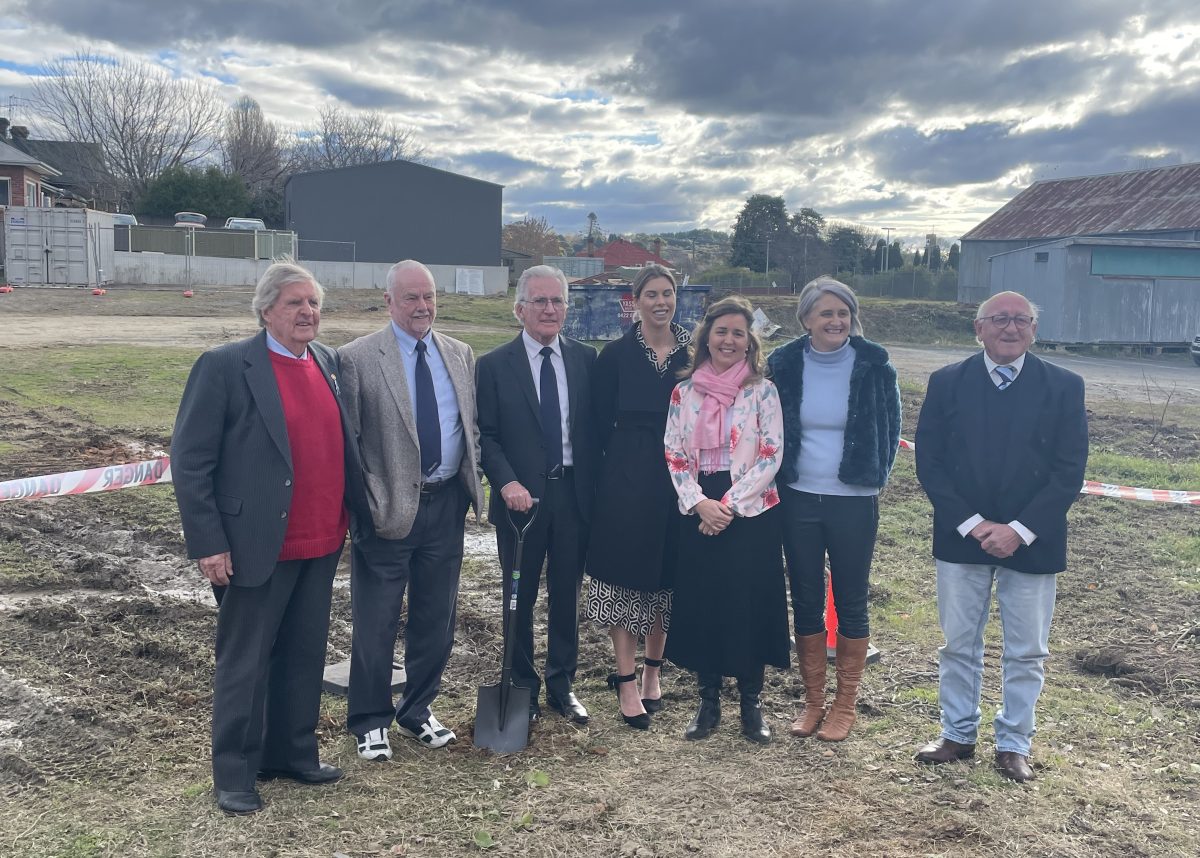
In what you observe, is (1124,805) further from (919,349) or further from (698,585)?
(919,349)

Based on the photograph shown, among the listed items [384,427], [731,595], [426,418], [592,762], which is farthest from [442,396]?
[592,762]

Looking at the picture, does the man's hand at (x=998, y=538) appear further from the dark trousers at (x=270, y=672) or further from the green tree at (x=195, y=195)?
the green tree at (x=195, y=195)

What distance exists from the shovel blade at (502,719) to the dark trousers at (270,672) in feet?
2.49

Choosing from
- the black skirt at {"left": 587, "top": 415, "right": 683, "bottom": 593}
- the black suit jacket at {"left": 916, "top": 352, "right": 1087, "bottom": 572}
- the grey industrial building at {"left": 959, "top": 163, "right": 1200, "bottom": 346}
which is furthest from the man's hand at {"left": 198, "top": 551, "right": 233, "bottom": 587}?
the grey industrial building at {"left": 959, "top": 163, "right": 1200, "bottom": 346}

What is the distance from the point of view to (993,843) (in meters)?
3.55

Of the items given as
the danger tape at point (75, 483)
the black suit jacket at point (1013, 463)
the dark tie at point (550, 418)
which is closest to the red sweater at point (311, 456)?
the dark tie at point (550, 418)

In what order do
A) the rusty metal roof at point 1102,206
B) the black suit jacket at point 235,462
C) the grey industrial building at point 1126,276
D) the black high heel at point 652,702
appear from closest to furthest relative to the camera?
the black suit jacket at point 235,462 → the black high heel at point 652,702 → the grey industrial building at point 1126,276 → the rusty metal roof at point 1102,206

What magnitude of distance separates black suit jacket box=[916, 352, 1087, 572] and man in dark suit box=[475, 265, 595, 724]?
1.57 m

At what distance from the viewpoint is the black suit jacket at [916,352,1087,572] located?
3.99 m

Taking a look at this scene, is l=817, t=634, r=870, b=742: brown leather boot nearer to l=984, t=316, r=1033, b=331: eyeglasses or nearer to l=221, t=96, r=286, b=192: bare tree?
l=984, t=316, r=1033, b=331: eyeglasses

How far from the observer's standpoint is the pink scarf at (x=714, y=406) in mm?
4348

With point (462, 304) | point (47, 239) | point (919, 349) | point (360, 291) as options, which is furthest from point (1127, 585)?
point (47, 239)

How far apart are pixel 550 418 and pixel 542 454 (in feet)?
0.58

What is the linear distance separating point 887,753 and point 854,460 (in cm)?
132
